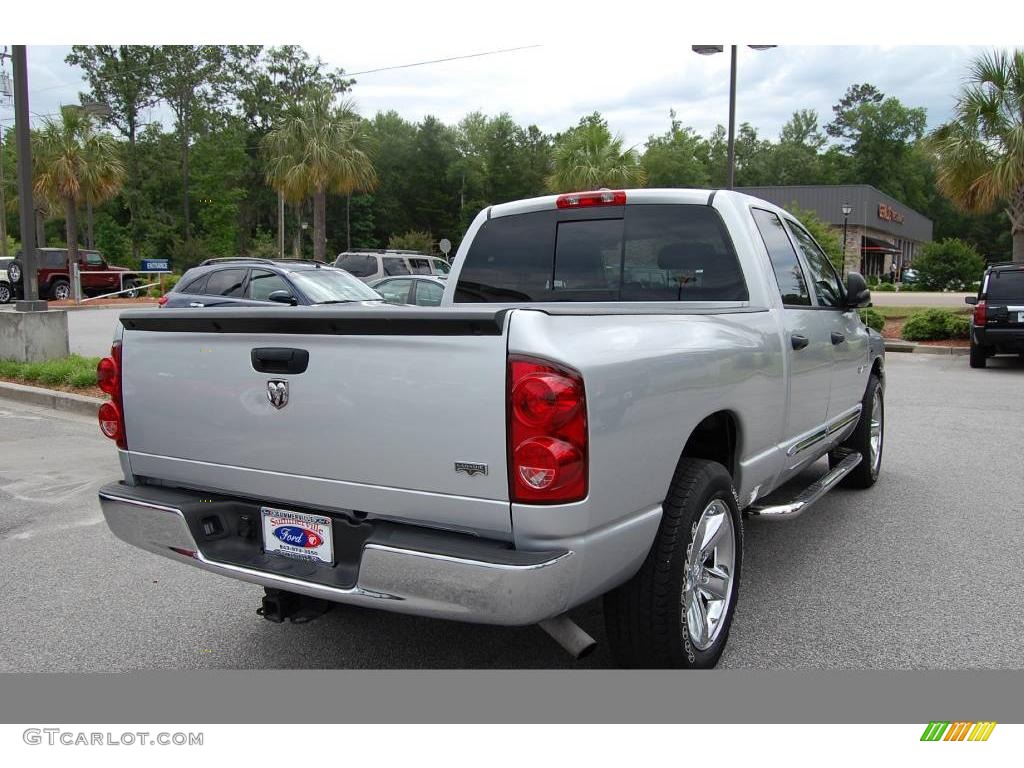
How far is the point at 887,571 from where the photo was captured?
4.55 metres

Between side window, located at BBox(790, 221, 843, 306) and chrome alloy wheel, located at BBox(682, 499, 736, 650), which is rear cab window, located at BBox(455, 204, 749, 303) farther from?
chrome alloy wheel, located at BBox(682, 499, 736, 650)

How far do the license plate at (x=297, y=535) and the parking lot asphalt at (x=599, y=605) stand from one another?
2.44 ft

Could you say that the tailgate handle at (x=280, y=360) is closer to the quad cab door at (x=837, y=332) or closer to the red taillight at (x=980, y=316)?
the quad cab door at (x=837, y=332)

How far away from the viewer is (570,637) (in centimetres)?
283

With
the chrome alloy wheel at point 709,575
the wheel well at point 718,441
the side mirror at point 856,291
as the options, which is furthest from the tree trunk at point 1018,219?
the chrome alloy wheel at point 709,575

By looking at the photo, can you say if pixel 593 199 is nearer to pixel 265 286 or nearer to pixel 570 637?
pixel 570 637

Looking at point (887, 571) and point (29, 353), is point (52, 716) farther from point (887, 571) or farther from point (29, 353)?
point (29, 353)

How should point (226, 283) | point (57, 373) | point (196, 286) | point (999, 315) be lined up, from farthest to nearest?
point (196, 286) → point (226, 283) → point (999, 315) → point (57, 373)

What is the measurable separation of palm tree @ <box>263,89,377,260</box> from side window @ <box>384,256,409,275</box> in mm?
11494

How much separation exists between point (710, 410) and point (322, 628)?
203cm
